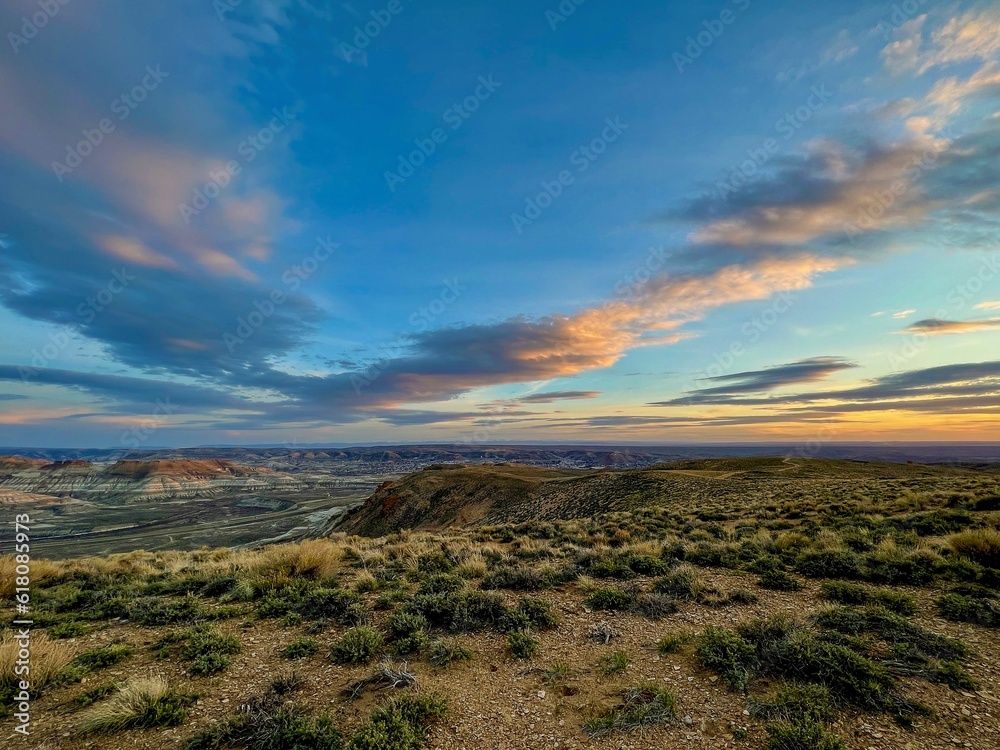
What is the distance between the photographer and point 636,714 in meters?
5.39

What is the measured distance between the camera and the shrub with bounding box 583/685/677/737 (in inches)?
207

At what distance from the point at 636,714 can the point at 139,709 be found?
6542 millimetres

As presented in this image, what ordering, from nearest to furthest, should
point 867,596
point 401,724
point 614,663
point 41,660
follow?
1. point 401,724
2. point 41,660
3. point 614,663
4. point 867,596

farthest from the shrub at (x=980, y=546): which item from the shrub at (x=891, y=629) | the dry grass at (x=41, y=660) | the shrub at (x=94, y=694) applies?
the dry grass at (x=41, y=660)

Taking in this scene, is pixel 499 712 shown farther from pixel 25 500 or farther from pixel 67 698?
pixel 25 500

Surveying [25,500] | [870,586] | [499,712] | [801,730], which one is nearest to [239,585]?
[499,712]

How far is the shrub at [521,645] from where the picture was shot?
23.4 ft

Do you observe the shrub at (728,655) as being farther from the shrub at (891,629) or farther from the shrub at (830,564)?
the shrub at (830,564)

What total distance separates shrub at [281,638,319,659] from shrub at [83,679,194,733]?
59.7 inches

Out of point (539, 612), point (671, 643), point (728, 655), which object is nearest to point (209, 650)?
Result: point (539, 612)

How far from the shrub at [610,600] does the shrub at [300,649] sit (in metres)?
5.56

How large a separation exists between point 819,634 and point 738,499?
2354 cm

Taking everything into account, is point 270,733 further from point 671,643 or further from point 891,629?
point 891,629

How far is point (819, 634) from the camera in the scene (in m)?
6.80
